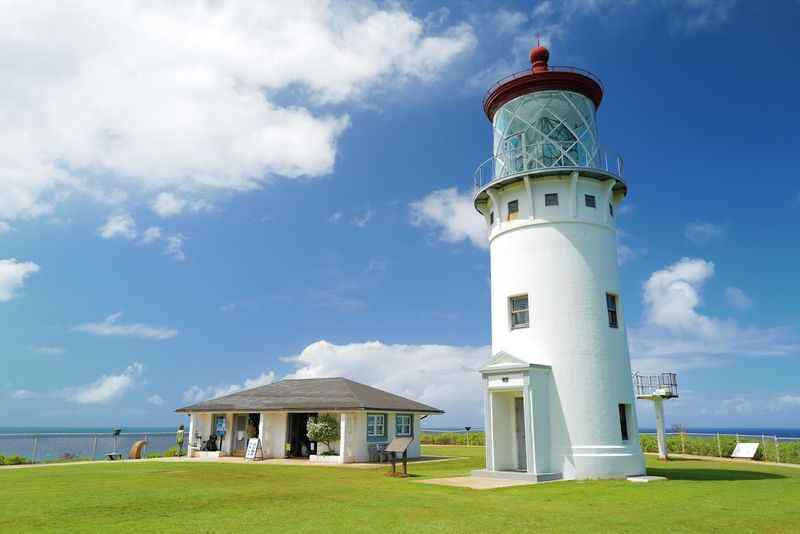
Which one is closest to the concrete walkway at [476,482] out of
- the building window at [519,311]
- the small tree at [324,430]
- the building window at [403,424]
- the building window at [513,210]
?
the building window at [519,311]

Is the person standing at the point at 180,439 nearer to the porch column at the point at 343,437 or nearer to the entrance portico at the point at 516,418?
the porch column at the point at 343,437

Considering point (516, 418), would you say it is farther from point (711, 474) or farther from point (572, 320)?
point (711, 474)

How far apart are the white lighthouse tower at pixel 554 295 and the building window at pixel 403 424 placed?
9845 mm

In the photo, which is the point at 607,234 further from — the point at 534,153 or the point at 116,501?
the point at 116,501

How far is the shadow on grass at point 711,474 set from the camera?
57.0 ft

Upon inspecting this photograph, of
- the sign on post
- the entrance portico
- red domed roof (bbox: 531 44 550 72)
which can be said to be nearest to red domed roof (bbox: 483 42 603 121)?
red domed roof (bbox: 531 44 550 72)

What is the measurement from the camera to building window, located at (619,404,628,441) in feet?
58.0

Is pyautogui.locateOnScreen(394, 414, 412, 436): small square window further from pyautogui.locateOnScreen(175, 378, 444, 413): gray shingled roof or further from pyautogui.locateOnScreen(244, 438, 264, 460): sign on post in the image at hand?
pyautogui.locateOnScreen(244, 438, 264, 460): sign on post

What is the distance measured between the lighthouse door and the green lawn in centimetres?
288

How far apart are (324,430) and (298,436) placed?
3.20 meters

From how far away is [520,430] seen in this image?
1841 cm

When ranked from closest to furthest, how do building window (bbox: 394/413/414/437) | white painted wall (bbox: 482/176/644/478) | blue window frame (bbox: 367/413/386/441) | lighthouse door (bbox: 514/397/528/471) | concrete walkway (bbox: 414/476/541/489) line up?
1. concrete walkway (bbox: 414/476/541/489)
2. white painted wall (bbox: 482/176/644/478)
3. lighthouse door (bbox: 514/397/528/471)
4. blue window frame (bbox: 367/413/386/441)
5. building window (bbox: 394/413/414/437)

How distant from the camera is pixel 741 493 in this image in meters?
13.5

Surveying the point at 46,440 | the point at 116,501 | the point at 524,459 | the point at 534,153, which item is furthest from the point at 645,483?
the point at 46,440
